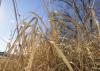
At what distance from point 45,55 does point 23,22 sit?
28 cm

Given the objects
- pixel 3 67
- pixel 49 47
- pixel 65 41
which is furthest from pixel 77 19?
pixel 3 67

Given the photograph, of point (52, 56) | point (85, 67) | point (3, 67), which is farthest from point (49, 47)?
point (3, 67)

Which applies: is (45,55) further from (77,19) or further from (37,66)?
(77,19)

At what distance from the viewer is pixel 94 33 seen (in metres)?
1.25

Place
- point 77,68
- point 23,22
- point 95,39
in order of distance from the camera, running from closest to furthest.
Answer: point 77,68, point 95,39, point 23,22

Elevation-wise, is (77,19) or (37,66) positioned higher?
(77,19)

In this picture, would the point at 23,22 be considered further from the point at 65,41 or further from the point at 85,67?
the point at 85,67

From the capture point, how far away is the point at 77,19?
1.14m

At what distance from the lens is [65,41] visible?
1.17m

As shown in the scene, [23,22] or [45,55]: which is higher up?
[23,22]

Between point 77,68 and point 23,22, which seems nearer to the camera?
point 77,68

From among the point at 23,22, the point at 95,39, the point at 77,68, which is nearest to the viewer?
the point at 77,68

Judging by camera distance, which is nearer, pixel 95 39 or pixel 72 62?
pixel 72 62

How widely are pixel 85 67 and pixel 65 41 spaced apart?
23 centimetres
